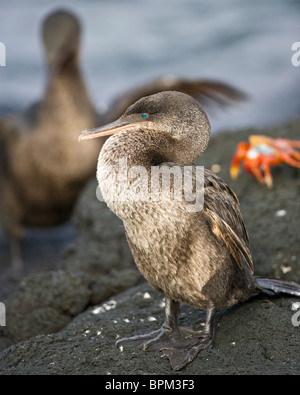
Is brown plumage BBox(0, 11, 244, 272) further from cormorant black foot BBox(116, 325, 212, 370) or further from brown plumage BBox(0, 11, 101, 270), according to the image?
cormorant black foot BBox(116, 325, 212, 370)

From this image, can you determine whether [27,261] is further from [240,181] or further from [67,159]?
[240,181]

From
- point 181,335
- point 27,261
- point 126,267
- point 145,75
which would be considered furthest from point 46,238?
point 145,75

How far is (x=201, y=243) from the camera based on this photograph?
10.3ft

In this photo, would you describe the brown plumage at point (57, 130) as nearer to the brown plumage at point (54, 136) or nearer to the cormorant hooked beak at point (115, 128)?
the brown plumage at point (54, 136)

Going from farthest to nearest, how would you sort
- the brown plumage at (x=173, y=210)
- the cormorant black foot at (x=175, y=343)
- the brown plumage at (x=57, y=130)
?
the brown plumage at (x=57, y=130), the cormorant black foot at (x=175, y=343), the brown plumage at (x=173, y=210)

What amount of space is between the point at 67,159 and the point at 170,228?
4103 mm

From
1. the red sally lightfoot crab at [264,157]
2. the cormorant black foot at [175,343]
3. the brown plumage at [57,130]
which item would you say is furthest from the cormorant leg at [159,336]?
the brown plumage at [57,130]

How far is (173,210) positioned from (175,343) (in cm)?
75

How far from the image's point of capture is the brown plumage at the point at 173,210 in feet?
10.1

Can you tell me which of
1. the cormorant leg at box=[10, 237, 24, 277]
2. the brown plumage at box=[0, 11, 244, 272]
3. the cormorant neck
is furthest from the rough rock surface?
the cormorant leg at box=[10, 237, 24, 277]

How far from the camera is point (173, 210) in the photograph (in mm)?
3076

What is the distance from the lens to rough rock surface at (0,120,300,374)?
3180 mm

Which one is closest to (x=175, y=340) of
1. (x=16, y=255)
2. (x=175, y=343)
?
(x=175, y=343)

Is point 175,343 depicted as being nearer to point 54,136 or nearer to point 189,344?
point 189,344
